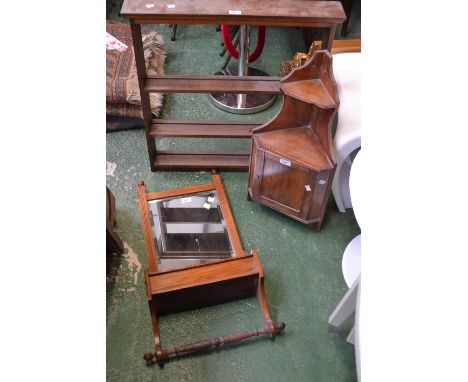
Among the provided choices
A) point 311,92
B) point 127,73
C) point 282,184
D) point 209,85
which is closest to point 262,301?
point 282,184

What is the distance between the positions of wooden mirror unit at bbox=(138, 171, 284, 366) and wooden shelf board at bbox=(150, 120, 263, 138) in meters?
0.26

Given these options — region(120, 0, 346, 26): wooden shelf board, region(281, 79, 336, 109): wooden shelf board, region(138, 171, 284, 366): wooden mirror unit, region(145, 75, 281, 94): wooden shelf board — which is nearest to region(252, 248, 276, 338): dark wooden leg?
region(138, 171, 284, 366): wooden mirror unit

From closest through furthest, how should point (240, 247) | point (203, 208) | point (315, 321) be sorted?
point (315, 321), point (240, 247), point (203, 208)

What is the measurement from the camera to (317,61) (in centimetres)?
189

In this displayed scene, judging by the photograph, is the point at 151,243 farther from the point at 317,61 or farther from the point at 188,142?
the point at 317,61

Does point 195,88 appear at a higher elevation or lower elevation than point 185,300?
higher

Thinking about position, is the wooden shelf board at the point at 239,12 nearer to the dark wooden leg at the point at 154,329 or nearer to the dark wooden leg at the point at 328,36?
the dark wooden leg at the point at 328,36

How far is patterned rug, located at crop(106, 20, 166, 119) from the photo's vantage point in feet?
8.55

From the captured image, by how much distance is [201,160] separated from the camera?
8.08ft

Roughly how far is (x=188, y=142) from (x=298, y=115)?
2.82 ft

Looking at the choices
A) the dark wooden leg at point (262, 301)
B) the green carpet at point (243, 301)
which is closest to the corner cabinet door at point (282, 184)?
the green carpet at point (243, 301)

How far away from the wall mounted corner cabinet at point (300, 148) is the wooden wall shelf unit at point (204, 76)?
176 millimetres

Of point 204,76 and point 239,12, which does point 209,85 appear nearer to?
point 204,76
